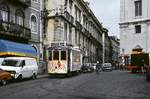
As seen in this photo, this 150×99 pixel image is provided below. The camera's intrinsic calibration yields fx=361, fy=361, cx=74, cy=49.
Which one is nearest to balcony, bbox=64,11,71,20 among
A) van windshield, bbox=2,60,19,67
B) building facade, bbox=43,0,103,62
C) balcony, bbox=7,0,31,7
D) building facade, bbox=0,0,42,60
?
building facade, bbox=43,0,103,62

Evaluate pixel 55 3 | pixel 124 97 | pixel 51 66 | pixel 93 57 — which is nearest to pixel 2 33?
pixel 51 66

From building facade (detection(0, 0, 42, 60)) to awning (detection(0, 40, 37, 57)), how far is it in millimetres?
1236

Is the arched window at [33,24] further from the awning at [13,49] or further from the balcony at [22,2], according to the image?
the awning at [13,49]

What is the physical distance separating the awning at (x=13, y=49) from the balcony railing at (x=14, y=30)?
113 centimetres

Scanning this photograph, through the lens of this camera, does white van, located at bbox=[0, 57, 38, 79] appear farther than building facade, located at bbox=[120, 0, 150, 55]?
No

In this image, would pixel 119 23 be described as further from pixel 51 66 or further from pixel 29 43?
pixel 51 66

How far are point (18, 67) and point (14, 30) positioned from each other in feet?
27.7

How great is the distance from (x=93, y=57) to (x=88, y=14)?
477 inches

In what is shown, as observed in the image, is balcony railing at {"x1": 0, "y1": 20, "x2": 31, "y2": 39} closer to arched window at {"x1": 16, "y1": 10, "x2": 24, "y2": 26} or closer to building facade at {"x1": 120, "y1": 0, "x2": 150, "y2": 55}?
arched window at {"x1": 16, "y1": 10, "x2": 24, "y2": 26}

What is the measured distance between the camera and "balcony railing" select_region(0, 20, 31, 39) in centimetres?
3322

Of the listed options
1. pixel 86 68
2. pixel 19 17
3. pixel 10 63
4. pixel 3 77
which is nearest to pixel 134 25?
pixel 86 68

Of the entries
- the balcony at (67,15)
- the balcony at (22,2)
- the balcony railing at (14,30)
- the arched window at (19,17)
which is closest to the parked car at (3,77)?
the balcony railing at (14,30)

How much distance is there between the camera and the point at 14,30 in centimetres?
3497

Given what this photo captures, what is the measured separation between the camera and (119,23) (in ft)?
227
